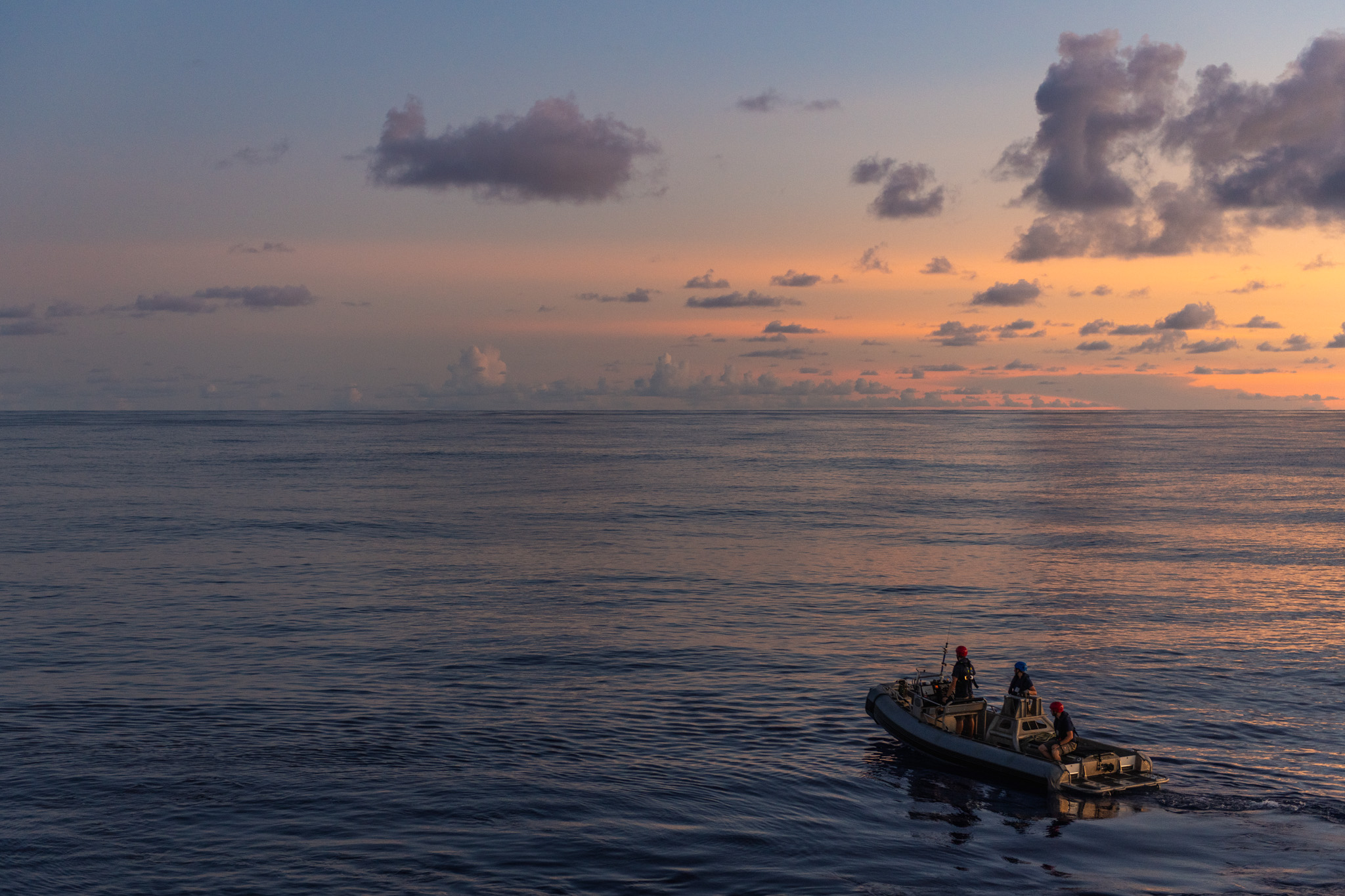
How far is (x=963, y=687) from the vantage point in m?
33.7

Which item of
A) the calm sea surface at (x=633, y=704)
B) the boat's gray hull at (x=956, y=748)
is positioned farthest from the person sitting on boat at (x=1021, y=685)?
the calm sea surface at (x=633, y=704)

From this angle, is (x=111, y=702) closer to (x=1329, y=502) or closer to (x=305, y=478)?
(x=305, y=478)

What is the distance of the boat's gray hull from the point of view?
2995cm

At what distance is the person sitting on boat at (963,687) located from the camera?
109 ft

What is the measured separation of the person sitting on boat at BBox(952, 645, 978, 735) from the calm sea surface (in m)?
2.01

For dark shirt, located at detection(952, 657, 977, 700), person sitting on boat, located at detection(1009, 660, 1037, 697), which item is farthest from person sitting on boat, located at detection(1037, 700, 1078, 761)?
dark shirt, located at detection(952, 657, 977, 700)

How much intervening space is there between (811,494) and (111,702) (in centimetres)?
8963

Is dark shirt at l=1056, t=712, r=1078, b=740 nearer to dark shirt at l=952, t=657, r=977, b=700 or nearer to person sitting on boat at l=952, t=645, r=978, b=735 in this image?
person sitting on boat at l=952, t=645, r=978, b=735

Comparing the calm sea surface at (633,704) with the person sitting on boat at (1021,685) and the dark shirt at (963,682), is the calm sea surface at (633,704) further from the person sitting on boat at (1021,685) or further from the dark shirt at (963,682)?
the person sitting on boat at (1021,685)

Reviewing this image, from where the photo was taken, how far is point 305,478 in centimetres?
13825

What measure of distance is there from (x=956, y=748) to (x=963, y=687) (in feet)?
7.16

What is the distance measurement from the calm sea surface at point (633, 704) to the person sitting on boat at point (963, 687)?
2013 millimetres

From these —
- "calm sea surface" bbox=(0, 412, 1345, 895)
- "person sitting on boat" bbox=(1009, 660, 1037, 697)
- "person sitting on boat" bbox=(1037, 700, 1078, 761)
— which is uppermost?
"person sitting on boat" bbox=(1009, 660, 1037, 697)

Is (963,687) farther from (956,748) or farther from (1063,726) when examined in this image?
(1063,726)
